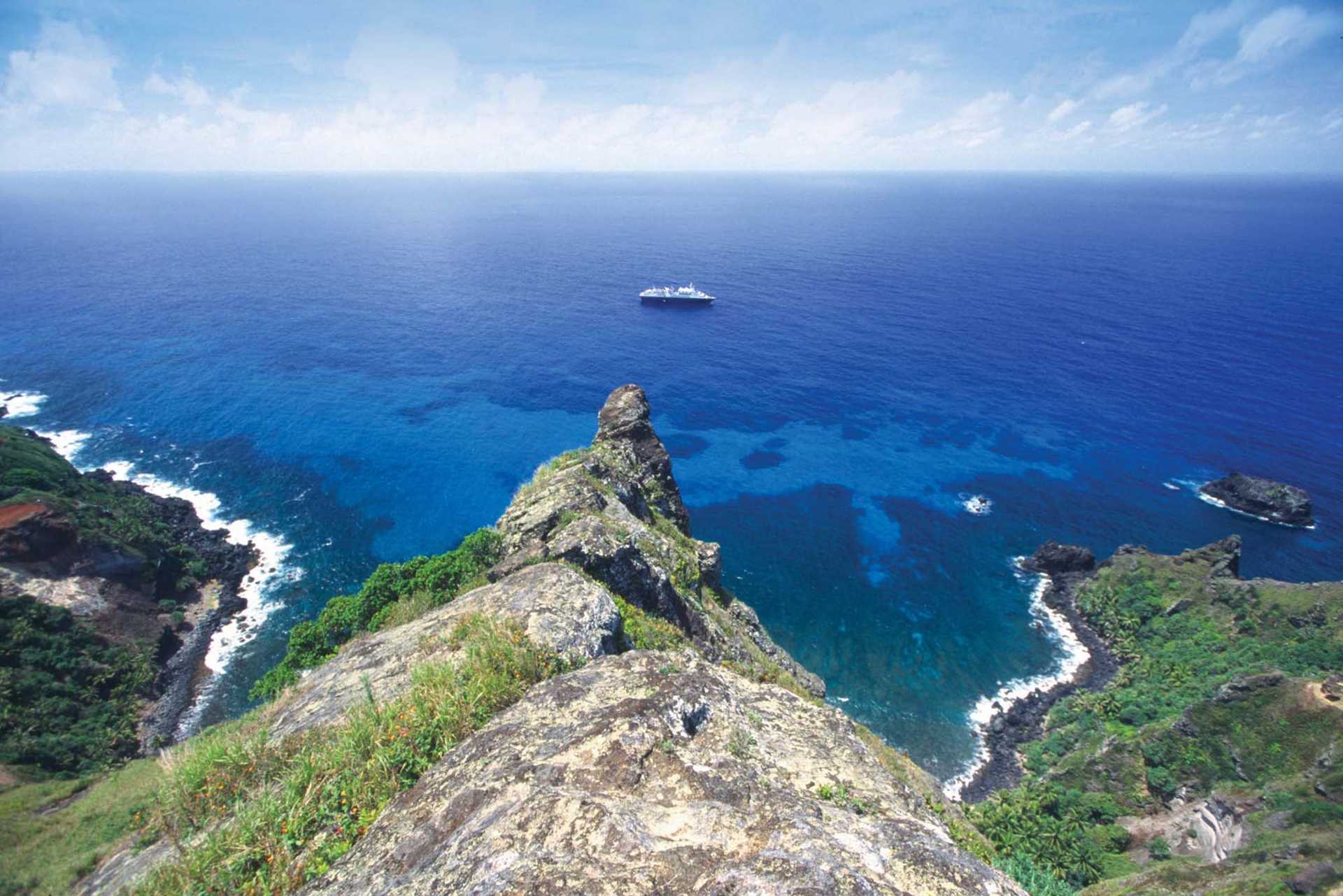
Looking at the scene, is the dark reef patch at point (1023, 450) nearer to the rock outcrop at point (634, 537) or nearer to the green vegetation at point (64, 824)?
the rock outcrop at point (634, 537)

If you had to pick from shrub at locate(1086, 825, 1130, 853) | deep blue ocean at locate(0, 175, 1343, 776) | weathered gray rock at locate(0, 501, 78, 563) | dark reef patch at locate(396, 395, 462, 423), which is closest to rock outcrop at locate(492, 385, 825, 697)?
deep blue ocean at locate(0, 175, 1343, 776)

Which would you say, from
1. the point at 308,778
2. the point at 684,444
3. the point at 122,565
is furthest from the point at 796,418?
the point at 308,778

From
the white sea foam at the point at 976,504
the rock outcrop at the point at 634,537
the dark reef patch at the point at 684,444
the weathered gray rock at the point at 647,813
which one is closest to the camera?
the weathered gray rock at the point at 647,813

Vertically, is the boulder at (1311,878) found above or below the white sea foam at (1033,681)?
above

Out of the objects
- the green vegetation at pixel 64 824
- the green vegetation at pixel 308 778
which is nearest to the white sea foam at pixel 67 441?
the green vegetation at pixel 64 824

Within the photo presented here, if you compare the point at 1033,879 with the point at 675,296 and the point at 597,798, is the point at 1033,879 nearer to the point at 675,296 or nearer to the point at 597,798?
the point at 597,798

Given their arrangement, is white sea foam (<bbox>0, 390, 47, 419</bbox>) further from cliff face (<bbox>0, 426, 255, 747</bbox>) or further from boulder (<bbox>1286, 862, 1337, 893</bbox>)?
boulder (<bbox>1286, 862, 1337, 893</bbox>)
